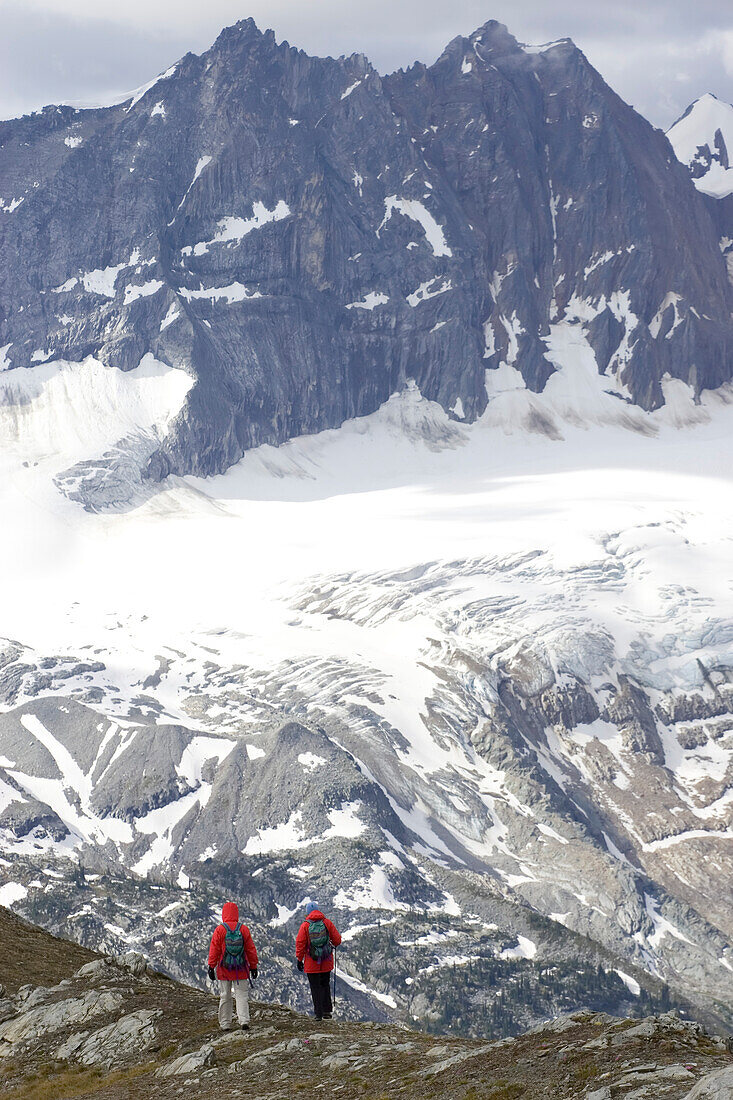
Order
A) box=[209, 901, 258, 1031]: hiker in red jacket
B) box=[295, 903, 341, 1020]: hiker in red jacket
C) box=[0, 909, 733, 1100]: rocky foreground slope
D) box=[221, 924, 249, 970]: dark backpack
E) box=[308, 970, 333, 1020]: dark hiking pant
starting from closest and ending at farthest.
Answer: box=[0, 909, 733, 1100]: rocky foreground slope → box=[209, 901, 258, 1031]: hiker in red jacket → box=[221, 924, 249, 970]: dark backpack → box=[295, 903, 341, 1020]: hiker in red jacket → box=[308, 970, 333, 1020]: dark hiking pant

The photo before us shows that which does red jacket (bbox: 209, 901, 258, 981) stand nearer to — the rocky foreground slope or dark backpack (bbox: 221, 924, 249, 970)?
dark backpack (bbox: 221, 924, 249, 970)

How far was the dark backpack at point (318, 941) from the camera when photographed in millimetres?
42219

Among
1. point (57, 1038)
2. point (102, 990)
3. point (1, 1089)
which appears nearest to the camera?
point (1, 1089)

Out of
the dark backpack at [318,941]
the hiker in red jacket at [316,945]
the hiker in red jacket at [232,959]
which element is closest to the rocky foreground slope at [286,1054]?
the hiker in red jacket at [232,959]

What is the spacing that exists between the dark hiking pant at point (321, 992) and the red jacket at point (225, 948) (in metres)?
2.80

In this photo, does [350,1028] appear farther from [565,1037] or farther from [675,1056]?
[675,1056]

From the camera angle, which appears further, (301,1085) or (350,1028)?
(350,1028)

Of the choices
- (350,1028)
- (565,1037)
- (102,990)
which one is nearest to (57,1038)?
(102,990)

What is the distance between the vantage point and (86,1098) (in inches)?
1467

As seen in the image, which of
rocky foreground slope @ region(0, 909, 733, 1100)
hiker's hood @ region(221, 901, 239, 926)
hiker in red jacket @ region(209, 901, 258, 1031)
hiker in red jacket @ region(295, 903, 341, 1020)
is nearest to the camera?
rocky foreground slope @ region(0, 909, 733, 1100)

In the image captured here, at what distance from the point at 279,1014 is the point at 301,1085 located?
1057cm

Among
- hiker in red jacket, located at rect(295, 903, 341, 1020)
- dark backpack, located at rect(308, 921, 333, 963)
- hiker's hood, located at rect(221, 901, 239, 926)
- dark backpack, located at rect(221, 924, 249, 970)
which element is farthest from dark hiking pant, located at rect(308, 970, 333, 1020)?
hiker's hood, located at rect(221, 901, 239, 926)

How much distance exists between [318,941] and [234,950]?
326 centimetres

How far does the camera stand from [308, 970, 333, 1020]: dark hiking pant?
43.1 metres
